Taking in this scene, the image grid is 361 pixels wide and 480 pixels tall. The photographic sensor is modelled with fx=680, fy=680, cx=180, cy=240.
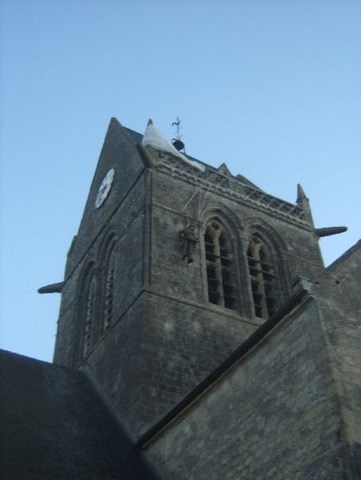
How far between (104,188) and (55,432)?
28.4ft

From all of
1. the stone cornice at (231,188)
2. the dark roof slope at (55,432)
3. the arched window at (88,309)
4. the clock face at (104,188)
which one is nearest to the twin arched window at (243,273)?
the stone cornice at (231,188)

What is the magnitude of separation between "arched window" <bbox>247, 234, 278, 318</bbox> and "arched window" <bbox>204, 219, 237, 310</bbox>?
535mm

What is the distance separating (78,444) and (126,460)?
0.75 meters

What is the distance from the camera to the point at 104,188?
699 inches

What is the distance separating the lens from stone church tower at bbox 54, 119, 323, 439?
12.0 meters

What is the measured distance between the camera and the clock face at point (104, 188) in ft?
57.1

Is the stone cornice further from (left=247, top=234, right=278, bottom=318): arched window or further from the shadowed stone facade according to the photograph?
(left=247, top=234, right=278, bottom=318): arched window

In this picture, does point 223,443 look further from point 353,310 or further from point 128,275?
point 128,275

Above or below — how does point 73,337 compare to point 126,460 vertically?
above

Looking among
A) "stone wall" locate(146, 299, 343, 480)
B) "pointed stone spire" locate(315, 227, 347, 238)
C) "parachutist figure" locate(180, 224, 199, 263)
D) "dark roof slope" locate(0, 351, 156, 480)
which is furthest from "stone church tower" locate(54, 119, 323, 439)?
"stone wall" locate(146, 299, 343, 480)

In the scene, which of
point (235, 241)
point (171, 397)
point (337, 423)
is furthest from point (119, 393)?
point (337, 423)

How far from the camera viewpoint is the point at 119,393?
12.0 metres

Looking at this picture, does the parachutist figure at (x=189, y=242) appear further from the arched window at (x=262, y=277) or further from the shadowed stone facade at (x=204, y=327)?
the arched window at (x=262, y=277)

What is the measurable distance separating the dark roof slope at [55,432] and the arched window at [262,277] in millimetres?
4017
